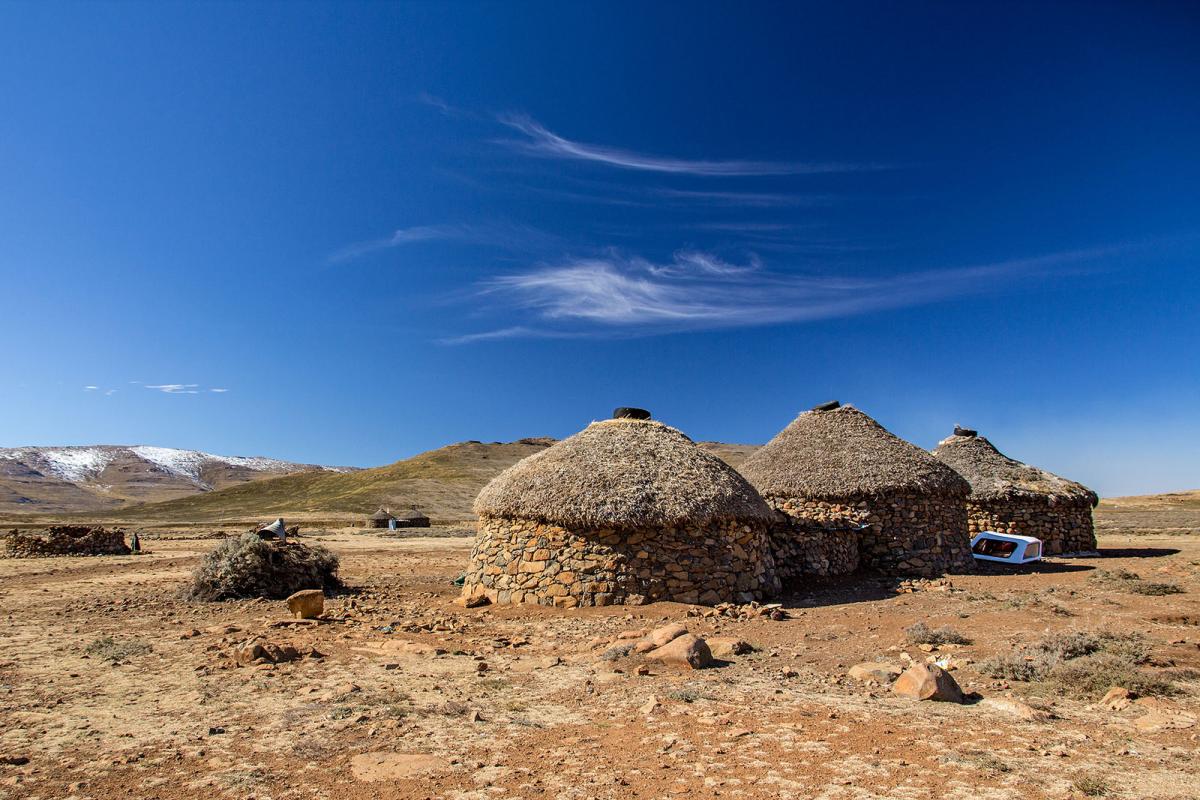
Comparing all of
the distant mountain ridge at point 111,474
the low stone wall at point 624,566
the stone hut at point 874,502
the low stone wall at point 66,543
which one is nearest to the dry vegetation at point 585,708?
the low stone wall at point 624,566

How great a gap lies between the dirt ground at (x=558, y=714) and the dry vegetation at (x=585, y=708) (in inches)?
1.2

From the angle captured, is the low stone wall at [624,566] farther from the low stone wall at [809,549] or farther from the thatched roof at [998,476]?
the thatched roof at [998,476]

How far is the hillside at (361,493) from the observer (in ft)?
222

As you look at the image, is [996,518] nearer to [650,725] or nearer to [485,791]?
[650,725]

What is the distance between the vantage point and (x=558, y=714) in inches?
258

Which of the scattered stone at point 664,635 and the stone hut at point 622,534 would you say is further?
the stone hut at point 622,534

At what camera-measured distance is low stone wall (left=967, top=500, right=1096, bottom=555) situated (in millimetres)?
23281

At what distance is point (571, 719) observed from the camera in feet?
20.9

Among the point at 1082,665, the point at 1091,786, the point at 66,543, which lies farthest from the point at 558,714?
the point at 66,543

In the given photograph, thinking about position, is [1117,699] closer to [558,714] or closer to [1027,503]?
[558,714]

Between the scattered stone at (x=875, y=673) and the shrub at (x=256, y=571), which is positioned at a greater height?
the shrub at (x=256, y=571)

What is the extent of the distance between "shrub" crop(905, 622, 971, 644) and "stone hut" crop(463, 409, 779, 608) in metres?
3.85

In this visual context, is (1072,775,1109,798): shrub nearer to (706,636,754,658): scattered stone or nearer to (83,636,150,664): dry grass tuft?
(706,636,754,658): scattered stone

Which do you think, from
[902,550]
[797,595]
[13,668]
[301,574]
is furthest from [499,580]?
[902,550]
